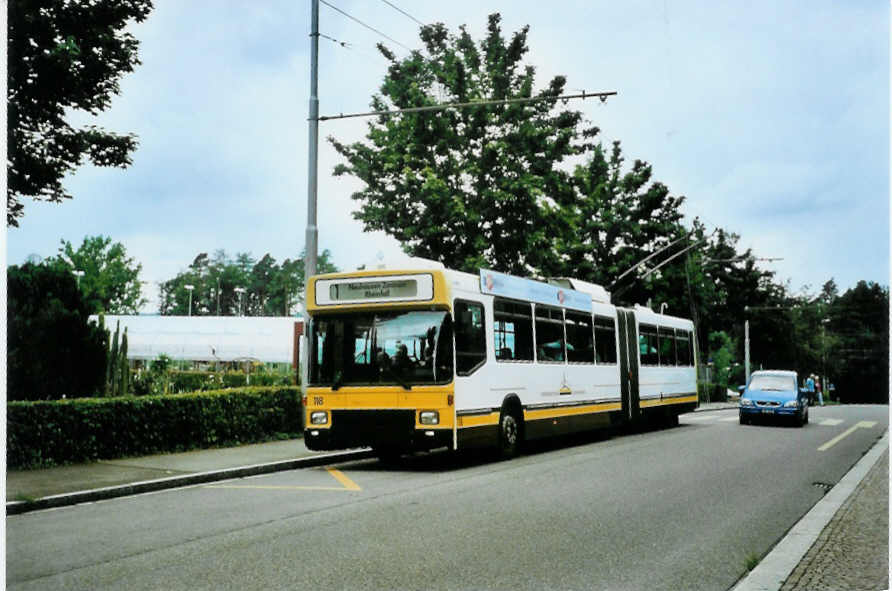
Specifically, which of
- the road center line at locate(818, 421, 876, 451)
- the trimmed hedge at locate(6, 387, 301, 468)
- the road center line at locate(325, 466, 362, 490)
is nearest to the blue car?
the road center line at locate(818, 421, 876, 451)

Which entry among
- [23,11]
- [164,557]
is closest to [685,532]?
[164,557]

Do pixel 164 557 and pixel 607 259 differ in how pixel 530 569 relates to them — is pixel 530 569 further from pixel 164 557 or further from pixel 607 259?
pixel 607 259

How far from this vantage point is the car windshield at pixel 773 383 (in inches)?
1026

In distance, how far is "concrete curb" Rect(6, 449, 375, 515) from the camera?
9.84 m

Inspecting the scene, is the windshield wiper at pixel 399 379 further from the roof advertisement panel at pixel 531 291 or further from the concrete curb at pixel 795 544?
the concrete curb at pixel 795 544

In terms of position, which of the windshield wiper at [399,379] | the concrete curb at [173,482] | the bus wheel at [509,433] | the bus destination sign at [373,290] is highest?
the bus destination sign at [373,290]

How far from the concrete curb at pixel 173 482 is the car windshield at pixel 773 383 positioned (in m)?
14.6

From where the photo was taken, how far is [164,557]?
274 inches

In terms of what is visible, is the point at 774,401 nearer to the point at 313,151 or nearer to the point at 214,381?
A: the point at 313,151

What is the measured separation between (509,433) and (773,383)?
45.9 feet

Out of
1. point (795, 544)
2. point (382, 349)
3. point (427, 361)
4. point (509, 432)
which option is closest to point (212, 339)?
point (509, 432)

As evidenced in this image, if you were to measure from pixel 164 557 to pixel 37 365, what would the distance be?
9.37 meters

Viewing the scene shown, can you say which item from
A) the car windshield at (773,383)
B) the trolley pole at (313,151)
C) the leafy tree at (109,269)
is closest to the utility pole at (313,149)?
the trolley pole at (313,151)

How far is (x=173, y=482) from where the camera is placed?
38.6 feet
